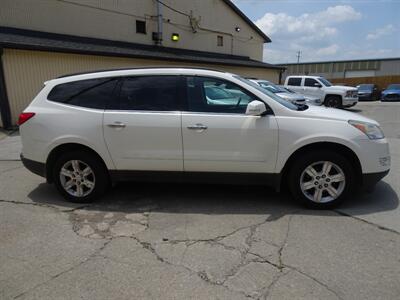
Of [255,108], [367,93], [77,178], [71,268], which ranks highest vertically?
[255,108]

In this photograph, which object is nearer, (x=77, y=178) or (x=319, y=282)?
(x=319, y=282)

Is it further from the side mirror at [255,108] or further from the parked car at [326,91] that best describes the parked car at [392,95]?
the side mirror at [255,108]

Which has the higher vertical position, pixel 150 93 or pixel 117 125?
pixel 150 93

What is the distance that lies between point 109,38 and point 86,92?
47.7ft

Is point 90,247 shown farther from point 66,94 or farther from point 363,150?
point 363,150

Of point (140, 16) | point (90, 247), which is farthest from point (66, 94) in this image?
point (140, 16)

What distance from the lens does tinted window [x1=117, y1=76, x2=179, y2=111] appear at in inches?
158

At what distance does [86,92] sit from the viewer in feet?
13.8

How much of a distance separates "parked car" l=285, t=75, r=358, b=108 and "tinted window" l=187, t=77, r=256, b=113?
14244 millimetres

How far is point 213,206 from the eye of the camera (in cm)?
414

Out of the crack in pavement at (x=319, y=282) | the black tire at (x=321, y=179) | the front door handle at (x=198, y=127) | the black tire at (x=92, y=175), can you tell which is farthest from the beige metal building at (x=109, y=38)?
the crack in pavement at (x=319, y=282)

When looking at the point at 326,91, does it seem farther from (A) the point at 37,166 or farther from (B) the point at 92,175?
(A) the point at 37,166

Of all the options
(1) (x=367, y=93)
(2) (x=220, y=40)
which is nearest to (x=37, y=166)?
(2) (x=220, y=40)

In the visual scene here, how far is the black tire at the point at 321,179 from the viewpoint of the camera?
383 cm
